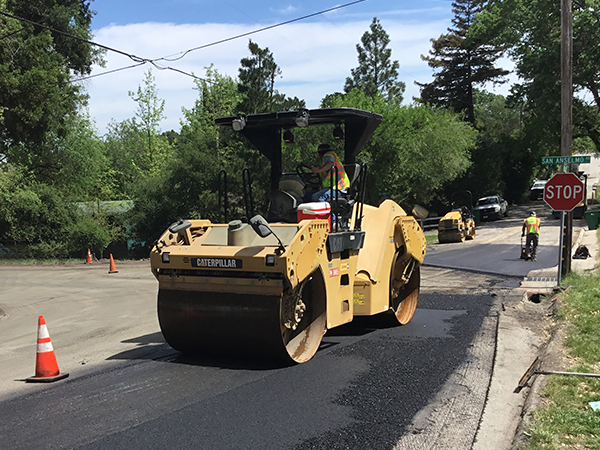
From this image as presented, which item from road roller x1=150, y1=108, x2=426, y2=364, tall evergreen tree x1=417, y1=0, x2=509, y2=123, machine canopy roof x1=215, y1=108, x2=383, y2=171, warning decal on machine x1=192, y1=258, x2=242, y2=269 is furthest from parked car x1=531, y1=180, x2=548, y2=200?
warning decal on machine x1=192, y1=258, x2=242, y2=269

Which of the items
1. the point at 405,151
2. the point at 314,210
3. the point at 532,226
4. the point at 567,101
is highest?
the point at 405,151

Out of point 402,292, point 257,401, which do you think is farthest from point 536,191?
point 257,401

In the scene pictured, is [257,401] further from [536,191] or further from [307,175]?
[536,191]

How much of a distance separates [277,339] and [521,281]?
33.0 ft

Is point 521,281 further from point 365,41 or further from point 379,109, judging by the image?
point 365,41

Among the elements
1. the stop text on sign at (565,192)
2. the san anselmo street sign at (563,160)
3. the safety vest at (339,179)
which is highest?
the san anselmo street sign at (563,160)

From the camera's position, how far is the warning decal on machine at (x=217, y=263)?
18.8 ft

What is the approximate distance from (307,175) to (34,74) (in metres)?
20.5

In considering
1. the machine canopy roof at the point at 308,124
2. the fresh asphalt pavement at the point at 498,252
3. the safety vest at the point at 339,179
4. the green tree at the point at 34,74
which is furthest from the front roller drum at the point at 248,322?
the green tree at the point at 34,74

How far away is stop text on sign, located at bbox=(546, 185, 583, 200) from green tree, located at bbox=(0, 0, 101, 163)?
18.1 metres

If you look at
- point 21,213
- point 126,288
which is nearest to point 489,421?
point 126,288

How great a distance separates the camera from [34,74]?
23.8 m

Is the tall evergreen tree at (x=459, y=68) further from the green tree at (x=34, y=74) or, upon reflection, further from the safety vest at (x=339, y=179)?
the safety vest at (x=339, y=179)

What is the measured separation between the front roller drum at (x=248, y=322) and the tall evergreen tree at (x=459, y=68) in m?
51.6
